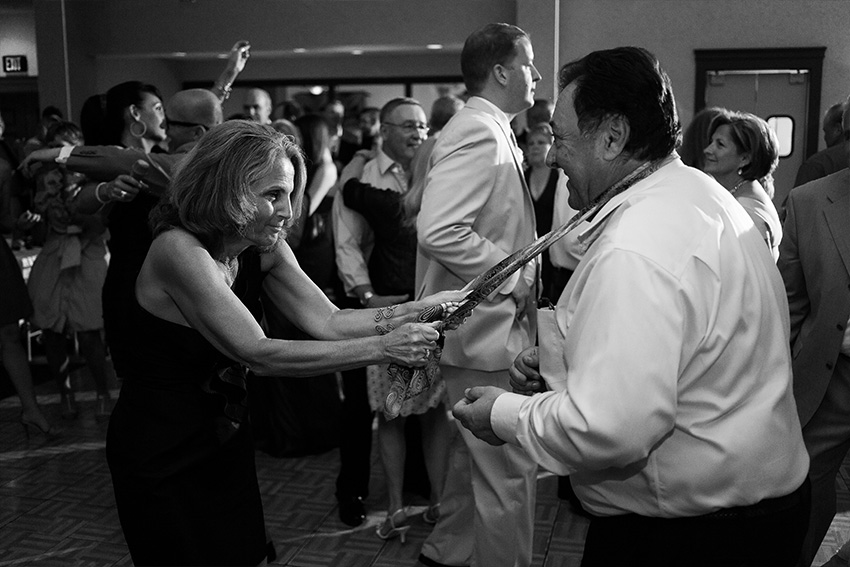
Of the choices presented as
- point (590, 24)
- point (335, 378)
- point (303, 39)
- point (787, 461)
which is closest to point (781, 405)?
point (787, 461)

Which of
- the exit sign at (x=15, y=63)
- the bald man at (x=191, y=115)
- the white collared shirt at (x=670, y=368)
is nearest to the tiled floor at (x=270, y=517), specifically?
the bald man at (x=191, y=115)

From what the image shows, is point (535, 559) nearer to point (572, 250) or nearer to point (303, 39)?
point (572, 250)

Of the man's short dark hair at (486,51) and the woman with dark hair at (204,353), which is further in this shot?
the man's short dark hair at (486,51)

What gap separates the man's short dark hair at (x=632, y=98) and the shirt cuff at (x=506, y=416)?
1.73ft

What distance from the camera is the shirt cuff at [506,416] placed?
5.15 ft

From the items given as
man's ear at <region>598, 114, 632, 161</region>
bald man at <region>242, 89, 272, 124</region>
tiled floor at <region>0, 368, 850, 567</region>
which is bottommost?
tiled floor at <region>0, 368, 850, 567</region>

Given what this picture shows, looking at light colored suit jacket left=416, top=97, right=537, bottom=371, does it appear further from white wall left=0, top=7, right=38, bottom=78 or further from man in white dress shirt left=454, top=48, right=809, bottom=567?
white wall left=0, top=7, right=38, bottom=78

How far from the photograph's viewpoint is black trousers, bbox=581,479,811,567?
1.62 m

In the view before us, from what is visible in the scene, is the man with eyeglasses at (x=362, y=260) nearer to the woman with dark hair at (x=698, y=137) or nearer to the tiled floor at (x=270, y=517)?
the tiled floor at (x=270, y=517)

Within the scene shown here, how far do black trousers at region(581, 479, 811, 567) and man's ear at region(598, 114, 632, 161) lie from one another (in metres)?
0.69

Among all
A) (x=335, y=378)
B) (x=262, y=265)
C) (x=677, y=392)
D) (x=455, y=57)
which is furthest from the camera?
(x=455, y=57)

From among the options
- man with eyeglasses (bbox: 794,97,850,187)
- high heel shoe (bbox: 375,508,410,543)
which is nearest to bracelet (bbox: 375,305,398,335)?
high heel shoe (bbox: 375,508,410,543)

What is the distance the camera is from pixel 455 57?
1259cm

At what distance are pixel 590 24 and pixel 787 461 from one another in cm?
870
